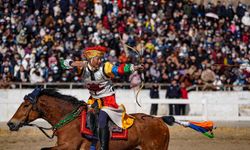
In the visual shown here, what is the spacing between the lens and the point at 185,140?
17109 mm

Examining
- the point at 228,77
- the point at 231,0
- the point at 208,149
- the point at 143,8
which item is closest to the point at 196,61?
the point at 228,77

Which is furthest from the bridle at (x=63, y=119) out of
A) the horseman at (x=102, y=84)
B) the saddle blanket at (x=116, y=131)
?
the horseman at (x=102, y=84)

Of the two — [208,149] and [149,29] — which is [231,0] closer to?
[149,29]

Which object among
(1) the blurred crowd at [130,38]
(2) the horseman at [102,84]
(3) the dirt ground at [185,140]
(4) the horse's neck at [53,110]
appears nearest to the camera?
(2) the horseman at [102,84]

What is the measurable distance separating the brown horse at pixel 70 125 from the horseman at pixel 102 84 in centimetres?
22

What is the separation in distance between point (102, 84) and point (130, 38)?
1338cm

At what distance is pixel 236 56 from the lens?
24.9 metres

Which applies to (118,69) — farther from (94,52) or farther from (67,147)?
(67,147)

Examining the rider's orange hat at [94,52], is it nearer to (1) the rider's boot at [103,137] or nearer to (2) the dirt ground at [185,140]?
(1) the rider's boot at [103,137]

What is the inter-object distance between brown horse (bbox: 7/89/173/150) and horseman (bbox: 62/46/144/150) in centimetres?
22

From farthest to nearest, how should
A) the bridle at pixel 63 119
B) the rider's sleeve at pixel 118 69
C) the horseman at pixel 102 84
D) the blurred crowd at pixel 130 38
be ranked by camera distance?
the blurred crowd at pixel 130 38 → the bridle at pixel 63 119 → the horseman at pixel 102 84 → the rider's sleeve at pixel 118 69

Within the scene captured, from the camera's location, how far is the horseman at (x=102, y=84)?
10.7 meters

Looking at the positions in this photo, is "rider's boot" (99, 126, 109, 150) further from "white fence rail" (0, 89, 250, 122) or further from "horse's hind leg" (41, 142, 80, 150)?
"white fence rail" (0, 89, 250, 122)

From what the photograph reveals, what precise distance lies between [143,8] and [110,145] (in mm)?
15689
